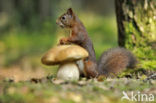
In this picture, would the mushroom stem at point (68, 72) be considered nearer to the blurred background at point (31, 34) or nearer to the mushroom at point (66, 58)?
the mushroom at point (66, 58)

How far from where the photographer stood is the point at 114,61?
423 cm

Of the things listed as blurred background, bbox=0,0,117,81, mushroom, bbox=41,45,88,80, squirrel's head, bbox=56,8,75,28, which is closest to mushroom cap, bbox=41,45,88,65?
mushroom, bbox=41,45,88,80

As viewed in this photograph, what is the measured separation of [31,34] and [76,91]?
10679mm

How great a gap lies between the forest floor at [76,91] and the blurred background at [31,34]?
Answer: 4399mm

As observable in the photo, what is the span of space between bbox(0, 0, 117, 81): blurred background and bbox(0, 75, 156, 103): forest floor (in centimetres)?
440

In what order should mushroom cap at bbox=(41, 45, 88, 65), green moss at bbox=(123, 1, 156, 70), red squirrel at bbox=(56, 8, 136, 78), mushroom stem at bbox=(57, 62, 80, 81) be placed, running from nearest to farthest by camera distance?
mushroom cap at bbox=(41, 45, 88, 65) → mushroom stem at bbox=(57, 62, 80, 81) → red squirrel at bbox=(56, 8, 136, 78) → green moss at bbox=(123, 1, 156, 70)

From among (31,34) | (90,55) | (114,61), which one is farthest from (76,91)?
(31,34)

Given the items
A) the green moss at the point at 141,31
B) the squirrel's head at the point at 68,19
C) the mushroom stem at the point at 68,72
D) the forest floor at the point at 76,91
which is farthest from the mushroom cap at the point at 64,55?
the green moss at the point at 141,31

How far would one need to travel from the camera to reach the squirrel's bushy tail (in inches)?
163

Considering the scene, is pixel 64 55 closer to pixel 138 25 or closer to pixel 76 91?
pixel 76 91

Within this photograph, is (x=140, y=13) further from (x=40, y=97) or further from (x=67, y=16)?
(x=40, y=97)

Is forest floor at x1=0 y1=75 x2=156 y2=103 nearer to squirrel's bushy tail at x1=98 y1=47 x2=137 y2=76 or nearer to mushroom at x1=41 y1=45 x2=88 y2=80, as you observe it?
A: mushroom at x1=41 y1=45 x2=88 y2=80

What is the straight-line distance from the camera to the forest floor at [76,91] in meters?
2.59

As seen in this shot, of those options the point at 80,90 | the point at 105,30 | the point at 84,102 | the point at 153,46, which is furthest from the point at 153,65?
the point at 105,30
